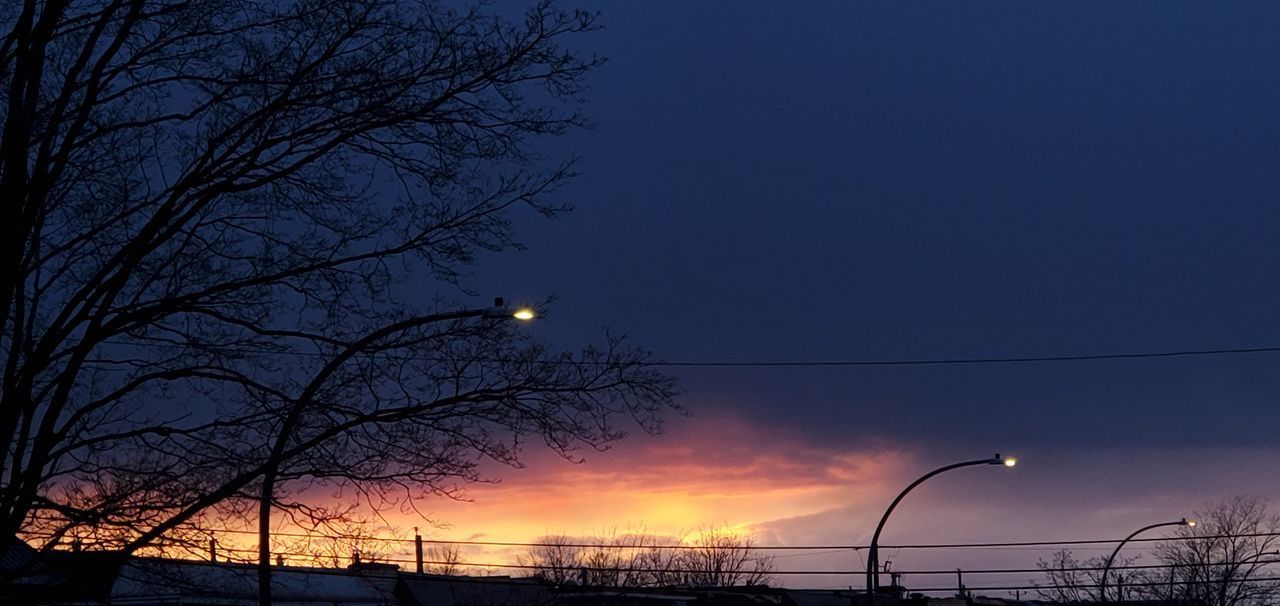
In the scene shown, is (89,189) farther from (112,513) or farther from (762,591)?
(762,591)

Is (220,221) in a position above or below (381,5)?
below

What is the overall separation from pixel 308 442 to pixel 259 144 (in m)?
2.54

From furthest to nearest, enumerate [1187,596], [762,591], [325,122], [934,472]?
[1187,596] → [762,591] → [934,472] → [325,122]

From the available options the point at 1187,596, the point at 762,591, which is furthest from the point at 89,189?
the point at 1187,596

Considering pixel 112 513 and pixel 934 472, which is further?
pixel 934 472

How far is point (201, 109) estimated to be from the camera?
12.2 metres

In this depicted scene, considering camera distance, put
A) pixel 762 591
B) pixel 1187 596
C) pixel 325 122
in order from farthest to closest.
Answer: pixel 1187 596
pixel 762 591
pixel 325 122

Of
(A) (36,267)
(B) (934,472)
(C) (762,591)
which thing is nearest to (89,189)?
(A) (36,267)

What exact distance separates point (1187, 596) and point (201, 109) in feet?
161

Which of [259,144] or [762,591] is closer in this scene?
[259,144]

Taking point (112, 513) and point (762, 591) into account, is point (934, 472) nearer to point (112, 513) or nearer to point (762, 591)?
point (762, 591)

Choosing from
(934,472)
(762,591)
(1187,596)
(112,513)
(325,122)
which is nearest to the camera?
(112,513)

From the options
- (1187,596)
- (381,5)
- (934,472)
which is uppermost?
(381,5)

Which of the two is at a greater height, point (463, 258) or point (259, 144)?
point (259, 144)
